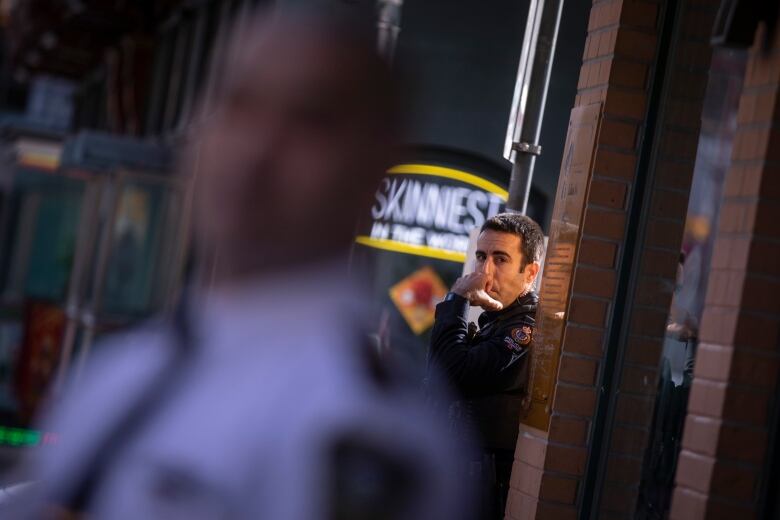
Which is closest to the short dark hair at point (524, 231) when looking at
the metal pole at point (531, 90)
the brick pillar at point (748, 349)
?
the metal pole at point (531, 90)

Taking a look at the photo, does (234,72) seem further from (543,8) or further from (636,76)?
(543,8)

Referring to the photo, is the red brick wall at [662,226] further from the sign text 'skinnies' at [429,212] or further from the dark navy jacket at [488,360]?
the sign text 'skinnies' at [429,212]

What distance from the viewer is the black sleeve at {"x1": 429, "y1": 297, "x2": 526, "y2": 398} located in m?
4.57

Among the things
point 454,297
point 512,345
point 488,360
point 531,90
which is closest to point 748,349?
point 488,360

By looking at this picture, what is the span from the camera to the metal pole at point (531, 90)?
5629mm

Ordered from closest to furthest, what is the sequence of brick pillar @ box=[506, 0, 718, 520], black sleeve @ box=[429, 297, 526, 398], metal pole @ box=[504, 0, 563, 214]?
1. black sleeve @ box=[429, 297, 526, 398]
2. brick pillar @ box=[506, 0, 718, 520]
3. metal pole @ box=[504, 0, 563, 214]

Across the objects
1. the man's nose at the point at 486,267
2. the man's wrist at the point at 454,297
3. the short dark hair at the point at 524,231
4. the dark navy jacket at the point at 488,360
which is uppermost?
the short dark hair at the point at 524,231

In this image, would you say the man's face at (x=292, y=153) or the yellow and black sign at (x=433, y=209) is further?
the yellow and black sign at (x=433, y=209)

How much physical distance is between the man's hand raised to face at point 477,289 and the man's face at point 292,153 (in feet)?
11.5

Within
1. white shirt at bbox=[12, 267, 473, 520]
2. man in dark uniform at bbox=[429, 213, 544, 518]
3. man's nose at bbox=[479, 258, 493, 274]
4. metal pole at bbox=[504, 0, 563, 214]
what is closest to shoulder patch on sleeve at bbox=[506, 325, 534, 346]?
man in dark uniform at bbox=[429, 213, 544, 518]

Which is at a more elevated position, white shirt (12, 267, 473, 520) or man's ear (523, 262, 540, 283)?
man's ear (523, 262, 540, 283)

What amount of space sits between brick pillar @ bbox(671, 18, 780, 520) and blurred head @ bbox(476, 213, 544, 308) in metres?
1.34

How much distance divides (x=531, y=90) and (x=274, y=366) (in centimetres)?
459

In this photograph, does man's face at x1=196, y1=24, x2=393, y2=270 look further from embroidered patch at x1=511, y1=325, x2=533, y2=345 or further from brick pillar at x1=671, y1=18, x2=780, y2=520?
embroidered patch at x1=511, y1=325, x2=533, y2=345
